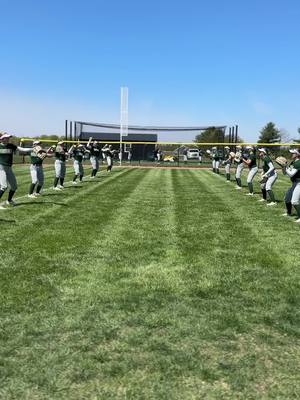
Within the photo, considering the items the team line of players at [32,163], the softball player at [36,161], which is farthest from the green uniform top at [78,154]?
the softball player at [36,161]

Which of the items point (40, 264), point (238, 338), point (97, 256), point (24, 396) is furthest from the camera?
point (97, 256)

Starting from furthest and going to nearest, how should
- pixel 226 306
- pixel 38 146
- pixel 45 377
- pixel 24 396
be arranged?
pixel 38 146 → pixel 226 306 → pixel 45 377 → pixel 24 396

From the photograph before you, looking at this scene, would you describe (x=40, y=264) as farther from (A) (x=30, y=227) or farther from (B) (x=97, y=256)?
(A) (x=30, y=227)

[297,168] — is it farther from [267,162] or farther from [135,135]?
[135,135]

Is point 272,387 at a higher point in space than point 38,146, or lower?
lower

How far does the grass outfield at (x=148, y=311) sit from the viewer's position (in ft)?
13.1

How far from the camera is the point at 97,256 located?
813 centimetres

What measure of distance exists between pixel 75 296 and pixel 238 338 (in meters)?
2.12

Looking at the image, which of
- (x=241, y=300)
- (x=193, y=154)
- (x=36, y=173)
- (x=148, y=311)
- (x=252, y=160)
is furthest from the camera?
(x=193, y=154)

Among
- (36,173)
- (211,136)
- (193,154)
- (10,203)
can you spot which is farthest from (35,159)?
(211,136)

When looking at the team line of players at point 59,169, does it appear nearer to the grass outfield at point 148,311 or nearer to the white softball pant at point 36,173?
the white softball pant at point 36,173

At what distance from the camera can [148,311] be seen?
18.4 feet

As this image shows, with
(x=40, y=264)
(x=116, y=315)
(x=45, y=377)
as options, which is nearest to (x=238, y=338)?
(x=116, y=315)

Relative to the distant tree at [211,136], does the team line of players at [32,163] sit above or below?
below
